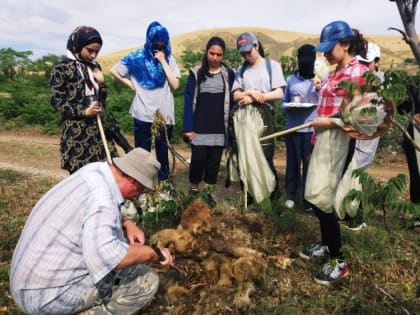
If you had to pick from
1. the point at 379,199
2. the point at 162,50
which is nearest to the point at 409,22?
the point at 379,199

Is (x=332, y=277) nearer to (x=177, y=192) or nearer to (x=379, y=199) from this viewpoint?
(x=379, y=199)

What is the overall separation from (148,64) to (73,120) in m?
1.05

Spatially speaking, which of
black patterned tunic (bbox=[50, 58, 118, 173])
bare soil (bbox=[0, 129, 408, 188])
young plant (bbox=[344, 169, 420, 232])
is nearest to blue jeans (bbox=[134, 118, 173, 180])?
black patterned tunic (bbox=[50, 58, 118, 173])

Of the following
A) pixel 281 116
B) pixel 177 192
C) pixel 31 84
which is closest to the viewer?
pixel 177 192

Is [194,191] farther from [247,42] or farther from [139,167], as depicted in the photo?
[139,167]

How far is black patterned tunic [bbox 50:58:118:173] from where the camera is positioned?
3.26m

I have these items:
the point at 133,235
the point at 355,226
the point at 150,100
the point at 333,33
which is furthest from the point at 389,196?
the point at 150,100

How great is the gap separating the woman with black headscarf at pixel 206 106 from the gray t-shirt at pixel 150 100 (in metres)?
0.29

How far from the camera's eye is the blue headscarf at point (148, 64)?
399 centimetres

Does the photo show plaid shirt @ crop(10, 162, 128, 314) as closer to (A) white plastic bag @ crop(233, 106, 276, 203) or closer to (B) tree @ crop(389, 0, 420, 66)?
(B) tree @ crop(389, 0, 420, 66)

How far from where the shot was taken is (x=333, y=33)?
101 inches

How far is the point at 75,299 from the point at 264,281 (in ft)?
4.25

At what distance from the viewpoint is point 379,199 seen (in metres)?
2.04

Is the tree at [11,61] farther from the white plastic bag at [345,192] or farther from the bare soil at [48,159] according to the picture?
the white plastic bag at [345,192]
